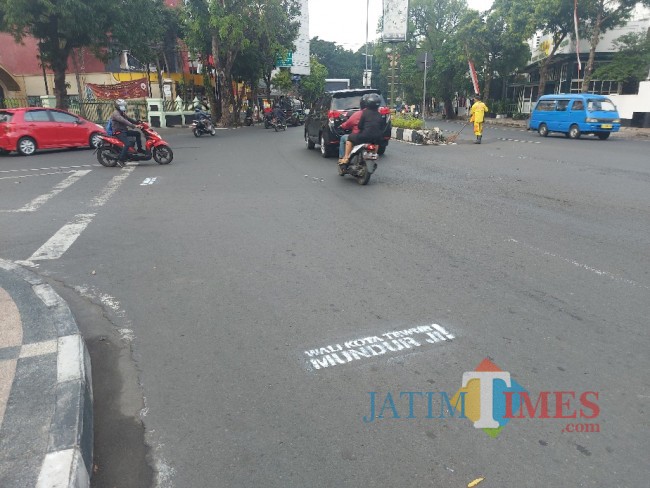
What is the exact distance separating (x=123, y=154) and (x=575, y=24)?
94.9 feet

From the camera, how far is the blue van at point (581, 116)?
73.3 feet

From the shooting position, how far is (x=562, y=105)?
23812 mm

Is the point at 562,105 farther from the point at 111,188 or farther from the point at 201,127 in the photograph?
the point at 111,188

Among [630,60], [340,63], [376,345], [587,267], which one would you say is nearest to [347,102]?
[587,267]

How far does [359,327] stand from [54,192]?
27.8 feet

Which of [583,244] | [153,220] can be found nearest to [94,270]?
[153,220]

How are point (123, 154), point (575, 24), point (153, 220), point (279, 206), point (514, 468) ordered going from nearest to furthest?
point (514, 468)
point (153, 220)
point (279, 206)
point (123, 154)
point (575, 24)

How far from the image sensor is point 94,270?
560cm

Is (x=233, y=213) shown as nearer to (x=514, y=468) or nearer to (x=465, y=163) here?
(x=514, y=468)

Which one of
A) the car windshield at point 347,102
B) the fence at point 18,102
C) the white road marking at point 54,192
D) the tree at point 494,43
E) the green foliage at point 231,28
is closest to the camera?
the white road marking at point 54,192

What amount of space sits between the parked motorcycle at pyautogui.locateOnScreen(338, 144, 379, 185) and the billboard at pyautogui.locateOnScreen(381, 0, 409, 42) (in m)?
18.3

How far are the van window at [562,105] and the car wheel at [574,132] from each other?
946 mm

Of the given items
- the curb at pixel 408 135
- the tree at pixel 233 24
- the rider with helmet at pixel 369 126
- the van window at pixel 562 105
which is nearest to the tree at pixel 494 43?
the van window at pixel 562 105

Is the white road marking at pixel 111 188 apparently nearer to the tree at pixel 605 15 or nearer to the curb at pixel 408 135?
the curb at pixel 408 135
